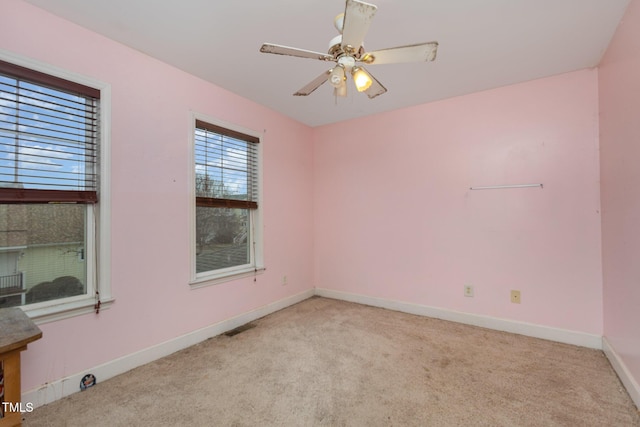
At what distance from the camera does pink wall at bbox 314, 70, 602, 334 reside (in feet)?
8.12

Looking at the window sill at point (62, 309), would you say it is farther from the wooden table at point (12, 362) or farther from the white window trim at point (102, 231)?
the wooden table at point (12, 362)

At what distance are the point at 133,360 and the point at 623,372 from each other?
11.3 ft

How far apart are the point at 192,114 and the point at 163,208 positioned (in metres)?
0.89

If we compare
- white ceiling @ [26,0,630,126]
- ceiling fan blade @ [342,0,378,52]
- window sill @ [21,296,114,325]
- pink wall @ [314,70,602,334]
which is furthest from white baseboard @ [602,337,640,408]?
window sill @ [21,296,114,325]

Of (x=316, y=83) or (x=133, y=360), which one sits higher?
(x=316, y=83)

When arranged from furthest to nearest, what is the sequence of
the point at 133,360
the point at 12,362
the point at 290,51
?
the point at 133,360 < the point at 290,51 < the point at 12,362

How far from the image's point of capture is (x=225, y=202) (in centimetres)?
289

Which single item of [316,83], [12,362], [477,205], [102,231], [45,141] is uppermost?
[316,83]

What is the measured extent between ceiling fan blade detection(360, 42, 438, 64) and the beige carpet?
2.01 m

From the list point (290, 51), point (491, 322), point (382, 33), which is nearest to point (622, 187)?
point (491, 322)

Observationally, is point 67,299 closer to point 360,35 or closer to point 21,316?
point 21,316

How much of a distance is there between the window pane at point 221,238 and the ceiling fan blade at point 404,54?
201 cm

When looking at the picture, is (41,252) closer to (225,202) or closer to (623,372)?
(225,202)

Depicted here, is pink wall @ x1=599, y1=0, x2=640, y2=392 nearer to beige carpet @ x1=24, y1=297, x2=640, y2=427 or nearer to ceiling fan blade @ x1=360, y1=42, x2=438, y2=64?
beige carpet @ x1=24, y1=297, x2=640, y2=427
